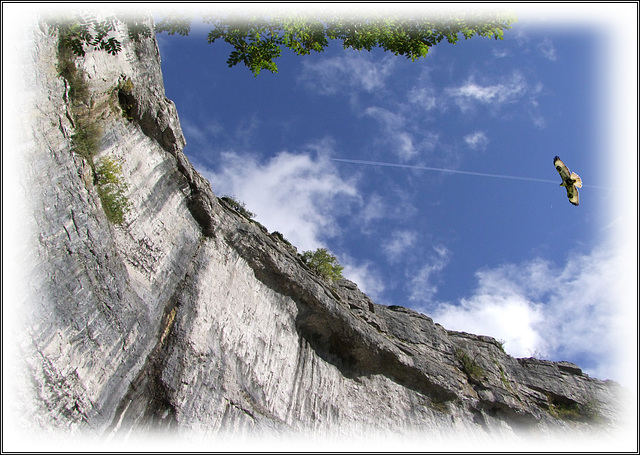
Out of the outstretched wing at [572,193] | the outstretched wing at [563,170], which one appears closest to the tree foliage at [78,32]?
the outstretched wing at [563,170]

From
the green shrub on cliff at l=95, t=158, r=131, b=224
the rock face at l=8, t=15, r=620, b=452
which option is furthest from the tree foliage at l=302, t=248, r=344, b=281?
the green shrub on cliff at l=95, t=158, r=131, b=224

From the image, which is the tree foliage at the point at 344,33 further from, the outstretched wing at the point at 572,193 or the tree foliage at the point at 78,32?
the outstretched wing at the point at 572,193

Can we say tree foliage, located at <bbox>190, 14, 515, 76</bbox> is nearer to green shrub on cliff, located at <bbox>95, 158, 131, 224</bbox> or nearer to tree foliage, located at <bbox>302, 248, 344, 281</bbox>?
green shrub on cliff, located at <bbox>95, 158, 131, 224</bbox>

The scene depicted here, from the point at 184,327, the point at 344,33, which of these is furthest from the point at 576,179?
the point at 184,327

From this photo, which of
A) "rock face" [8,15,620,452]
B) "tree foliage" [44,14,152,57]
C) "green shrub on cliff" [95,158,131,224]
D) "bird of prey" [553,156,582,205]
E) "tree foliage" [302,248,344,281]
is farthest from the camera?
"tree foliage" [302,248,344,281]

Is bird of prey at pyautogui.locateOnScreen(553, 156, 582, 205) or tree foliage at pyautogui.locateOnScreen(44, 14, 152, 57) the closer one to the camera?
tree foliage at pyautogui.locateOnScreen(44, 14, 152, 57)

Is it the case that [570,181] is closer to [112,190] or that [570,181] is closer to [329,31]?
[329,31]

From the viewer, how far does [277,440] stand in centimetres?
1170

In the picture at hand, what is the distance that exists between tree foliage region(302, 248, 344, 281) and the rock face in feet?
2.03

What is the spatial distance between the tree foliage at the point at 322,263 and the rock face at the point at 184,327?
2.03 feet

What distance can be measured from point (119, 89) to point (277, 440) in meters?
9.94

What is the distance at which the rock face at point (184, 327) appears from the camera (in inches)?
329

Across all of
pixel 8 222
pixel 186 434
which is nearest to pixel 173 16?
pixel 8 222

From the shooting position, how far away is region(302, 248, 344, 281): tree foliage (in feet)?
64.9
